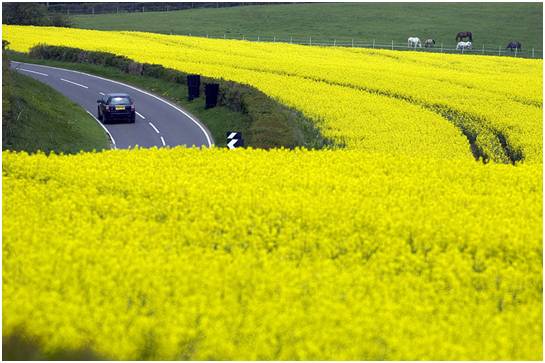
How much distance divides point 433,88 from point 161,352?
36.5 m

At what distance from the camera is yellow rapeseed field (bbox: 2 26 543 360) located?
10758 millimetres

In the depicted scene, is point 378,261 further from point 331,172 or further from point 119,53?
point 119,53

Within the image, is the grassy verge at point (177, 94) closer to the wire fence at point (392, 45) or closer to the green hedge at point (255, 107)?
the green hedge at point (255, 107)

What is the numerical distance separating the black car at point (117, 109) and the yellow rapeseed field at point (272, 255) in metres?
20.4

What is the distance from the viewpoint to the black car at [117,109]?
40031mm

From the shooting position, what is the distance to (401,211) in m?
15.5

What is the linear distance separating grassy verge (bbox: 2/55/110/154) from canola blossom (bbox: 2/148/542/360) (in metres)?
12.7

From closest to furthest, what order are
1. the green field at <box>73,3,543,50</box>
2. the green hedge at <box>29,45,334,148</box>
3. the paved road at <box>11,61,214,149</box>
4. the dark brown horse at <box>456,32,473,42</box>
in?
the green hedge at <box>29,45,334,148</box>
the paved road at <box>11,61,214,149</box>
the dark brown horse at <box>456,32,473,42</box>
the green field at <box>73,3,543,50</box>

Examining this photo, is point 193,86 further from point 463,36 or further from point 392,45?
point 463,36

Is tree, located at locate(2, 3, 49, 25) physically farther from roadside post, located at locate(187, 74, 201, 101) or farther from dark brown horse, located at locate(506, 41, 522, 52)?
dark brown horse, located at locate(506, 41, 522, 52)

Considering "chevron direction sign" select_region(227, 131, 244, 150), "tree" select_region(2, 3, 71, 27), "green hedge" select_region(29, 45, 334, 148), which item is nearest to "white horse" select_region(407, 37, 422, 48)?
"tree" select_region(2, 3, 71, 27)

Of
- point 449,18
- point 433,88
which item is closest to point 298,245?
point 433,88

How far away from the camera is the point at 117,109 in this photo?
131 feet

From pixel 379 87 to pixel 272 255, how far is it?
32617 mm
